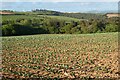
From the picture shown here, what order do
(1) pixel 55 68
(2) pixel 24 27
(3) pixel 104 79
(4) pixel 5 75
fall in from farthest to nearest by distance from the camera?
(2) pixel 24 27 < (1) pixel 55 68 < (4) pixel 5 75 < (3) pixel 104 79

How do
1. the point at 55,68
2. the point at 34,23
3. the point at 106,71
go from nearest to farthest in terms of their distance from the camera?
1. the point at 106,71
2. the point at 55,68
3. the point at 34,23

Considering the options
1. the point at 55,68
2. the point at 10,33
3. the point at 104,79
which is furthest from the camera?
the point at 10,33

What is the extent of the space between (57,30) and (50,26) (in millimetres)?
2185

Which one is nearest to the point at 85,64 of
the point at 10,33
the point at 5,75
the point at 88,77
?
the point at 88,77

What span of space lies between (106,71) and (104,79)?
1.60 metres

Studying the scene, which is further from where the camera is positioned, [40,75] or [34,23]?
[34,23]

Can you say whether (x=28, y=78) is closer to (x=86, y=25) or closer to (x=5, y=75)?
(x=5, y=75)

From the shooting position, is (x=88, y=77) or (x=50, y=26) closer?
(x=88, y=77)

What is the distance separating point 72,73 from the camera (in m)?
11.4


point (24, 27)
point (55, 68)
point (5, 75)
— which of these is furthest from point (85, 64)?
point (24, 27)

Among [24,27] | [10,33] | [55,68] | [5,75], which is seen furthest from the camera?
[24,27]

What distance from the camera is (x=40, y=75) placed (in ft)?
36.4

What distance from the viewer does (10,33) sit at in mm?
58875

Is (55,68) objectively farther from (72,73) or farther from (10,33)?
(10,33)
